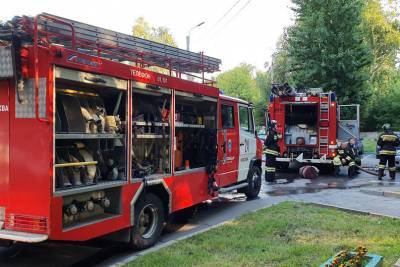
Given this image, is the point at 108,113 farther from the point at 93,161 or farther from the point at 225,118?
the point at 225,118

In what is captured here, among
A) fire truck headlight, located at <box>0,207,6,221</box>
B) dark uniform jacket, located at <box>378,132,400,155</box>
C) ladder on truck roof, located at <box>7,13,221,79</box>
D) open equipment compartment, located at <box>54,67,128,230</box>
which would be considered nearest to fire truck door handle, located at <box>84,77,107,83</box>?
open equipment compartment, located at <box>54,67,128,230</box>

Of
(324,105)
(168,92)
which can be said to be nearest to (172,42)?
(324,105)

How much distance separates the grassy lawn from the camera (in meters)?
5.45

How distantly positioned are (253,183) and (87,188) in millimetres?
5886

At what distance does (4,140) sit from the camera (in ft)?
17.0

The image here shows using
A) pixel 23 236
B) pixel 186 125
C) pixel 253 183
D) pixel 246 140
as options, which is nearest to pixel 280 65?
pixel 253 183

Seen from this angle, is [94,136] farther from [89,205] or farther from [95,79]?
[89,205]

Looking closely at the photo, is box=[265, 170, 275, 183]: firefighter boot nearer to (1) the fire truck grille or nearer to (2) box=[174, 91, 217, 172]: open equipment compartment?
(2) box=[174, 91, 217, 172]: open equipment compartment

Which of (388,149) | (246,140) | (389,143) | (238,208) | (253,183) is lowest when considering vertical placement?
(238,208)

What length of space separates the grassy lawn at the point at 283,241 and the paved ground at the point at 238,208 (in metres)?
0.57

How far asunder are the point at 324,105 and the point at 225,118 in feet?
25.1

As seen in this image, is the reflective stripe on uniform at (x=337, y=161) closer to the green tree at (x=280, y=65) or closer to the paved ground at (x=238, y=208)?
the paved ground at (x=238, y=208)

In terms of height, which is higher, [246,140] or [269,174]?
[246,140]

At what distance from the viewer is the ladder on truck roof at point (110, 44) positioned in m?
5.10
